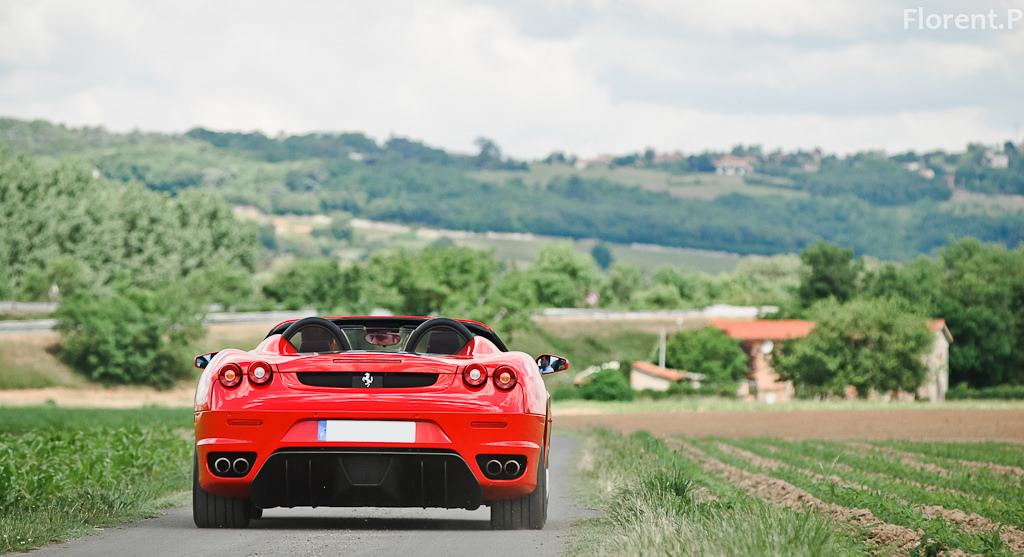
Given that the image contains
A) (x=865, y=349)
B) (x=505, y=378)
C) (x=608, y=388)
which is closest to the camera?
(x=505, y=378)

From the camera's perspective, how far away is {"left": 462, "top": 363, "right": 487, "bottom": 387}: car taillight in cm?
795

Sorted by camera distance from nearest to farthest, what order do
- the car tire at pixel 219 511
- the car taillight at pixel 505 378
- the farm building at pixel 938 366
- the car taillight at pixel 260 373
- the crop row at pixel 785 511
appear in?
the crop row at pixel 785 511 → the car taillight at pixel 260 373 → the car taillight at pixel 505 378 → the car tire at pixel 219 511 → the farm building at pixel 938 366

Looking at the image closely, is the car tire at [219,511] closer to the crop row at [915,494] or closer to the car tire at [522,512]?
the car tire at [522,512]

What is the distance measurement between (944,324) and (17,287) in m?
73.5

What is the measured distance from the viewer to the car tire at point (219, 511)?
28.2 ft

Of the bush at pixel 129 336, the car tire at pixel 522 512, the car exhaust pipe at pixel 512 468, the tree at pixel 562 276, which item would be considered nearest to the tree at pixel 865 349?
the bush at pixel 129 336

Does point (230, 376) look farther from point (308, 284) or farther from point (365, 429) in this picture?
point (308, 284)

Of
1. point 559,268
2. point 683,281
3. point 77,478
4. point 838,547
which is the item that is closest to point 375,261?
A: point 559,268

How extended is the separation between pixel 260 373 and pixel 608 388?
73.4 m

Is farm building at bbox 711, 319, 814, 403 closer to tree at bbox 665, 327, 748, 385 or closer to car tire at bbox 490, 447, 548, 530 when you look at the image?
tree at bbox 665, 327, 748, 385

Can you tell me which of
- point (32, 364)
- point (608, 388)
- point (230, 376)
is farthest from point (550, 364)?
point (32, 364)

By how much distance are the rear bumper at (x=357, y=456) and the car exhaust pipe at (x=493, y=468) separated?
0.13ft

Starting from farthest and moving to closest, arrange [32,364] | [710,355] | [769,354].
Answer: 1. [710,355]
2. [769,354]
3. [32,364]

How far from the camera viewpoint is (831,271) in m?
116
